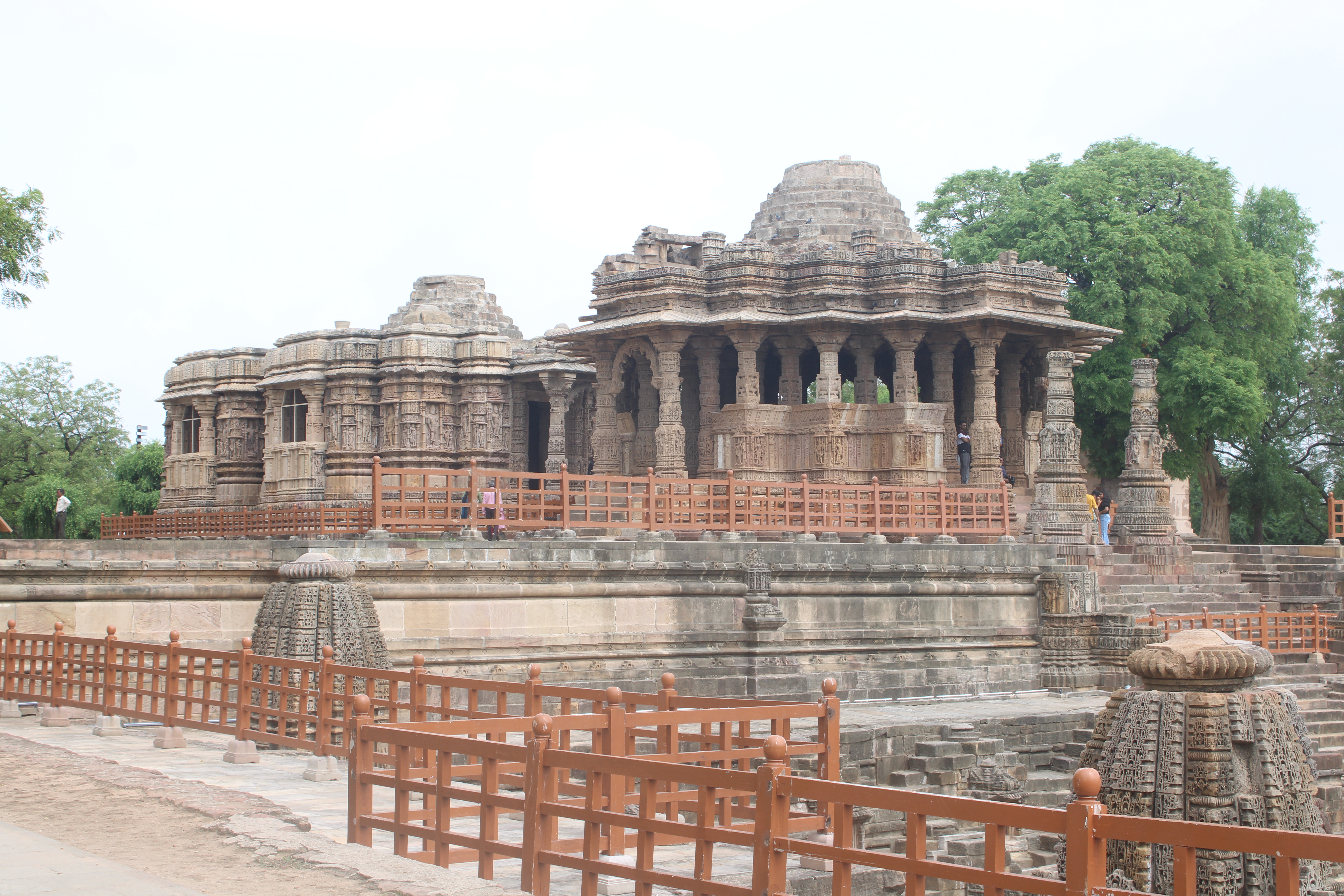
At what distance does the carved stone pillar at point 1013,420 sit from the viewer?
26.5 metres

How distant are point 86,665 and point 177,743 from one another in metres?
1.49

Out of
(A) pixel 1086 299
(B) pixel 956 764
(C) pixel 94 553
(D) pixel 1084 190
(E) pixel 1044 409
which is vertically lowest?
(B) pixel 956 764

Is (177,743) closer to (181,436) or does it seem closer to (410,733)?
(410,733)

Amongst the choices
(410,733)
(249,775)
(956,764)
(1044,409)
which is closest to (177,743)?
(249,775)

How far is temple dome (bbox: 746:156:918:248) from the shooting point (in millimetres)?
27672

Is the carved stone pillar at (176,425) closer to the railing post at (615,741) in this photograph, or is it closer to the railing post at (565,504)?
the railing post at (565,504)

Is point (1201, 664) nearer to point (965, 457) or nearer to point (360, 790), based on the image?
point (360, 790)

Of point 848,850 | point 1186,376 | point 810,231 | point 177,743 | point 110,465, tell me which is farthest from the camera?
point 110,465

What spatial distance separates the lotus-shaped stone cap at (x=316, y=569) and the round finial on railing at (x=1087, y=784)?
27.3 ft

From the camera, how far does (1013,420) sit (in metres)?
26.9

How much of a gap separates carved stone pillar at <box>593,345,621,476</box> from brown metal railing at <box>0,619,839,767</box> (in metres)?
12.6

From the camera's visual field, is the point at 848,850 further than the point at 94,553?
No

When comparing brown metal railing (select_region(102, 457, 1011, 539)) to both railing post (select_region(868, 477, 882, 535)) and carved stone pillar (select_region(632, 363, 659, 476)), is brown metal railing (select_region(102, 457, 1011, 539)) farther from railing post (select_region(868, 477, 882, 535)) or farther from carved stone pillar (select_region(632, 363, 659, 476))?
carved stone pillar (select_region(632, 363, 659, 476))

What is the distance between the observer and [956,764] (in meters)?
13.9
